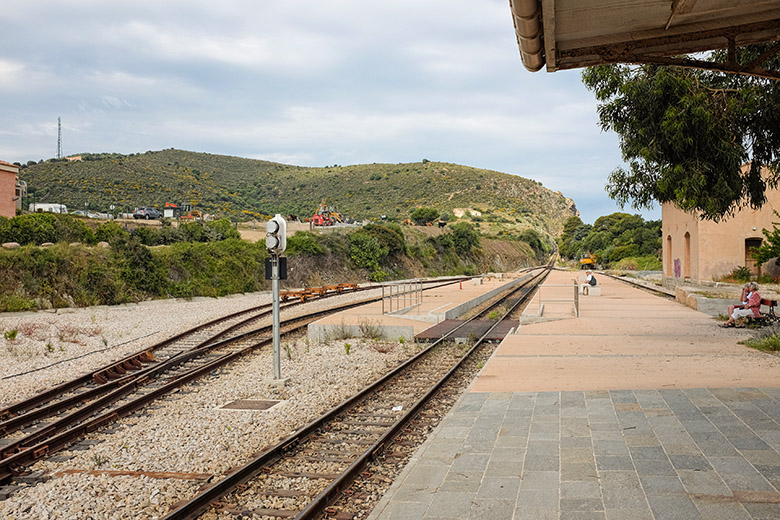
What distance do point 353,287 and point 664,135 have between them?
2414 centimetres

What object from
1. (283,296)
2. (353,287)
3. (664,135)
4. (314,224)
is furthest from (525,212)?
(664,135)

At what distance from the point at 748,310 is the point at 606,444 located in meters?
11.5

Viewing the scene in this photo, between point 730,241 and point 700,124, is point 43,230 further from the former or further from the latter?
point 730,241

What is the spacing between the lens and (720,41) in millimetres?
6664

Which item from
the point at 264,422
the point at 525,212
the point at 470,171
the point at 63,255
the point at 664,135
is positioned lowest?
the point at 264,422

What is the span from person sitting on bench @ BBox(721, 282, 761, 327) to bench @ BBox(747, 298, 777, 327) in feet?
0.36

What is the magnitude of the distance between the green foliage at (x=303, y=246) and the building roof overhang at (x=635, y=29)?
33053mm

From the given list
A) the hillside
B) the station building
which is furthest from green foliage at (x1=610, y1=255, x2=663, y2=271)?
the hillside

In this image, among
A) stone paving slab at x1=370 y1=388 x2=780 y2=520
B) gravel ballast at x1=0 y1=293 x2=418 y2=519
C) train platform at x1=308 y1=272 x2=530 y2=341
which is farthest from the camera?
train platform at x1=308 y1=272 x2=530 y2=341

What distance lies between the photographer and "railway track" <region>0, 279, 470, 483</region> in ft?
23.6

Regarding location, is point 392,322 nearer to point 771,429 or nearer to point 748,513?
point 771,429

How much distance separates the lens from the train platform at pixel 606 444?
4672 millimetres

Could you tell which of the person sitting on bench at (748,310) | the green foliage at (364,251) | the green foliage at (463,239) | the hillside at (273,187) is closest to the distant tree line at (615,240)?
the hillside at (273,187)

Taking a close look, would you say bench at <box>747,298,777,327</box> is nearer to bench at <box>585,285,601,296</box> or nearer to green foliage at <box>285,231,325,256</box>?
bench at <box>585,285,601,296</box>
